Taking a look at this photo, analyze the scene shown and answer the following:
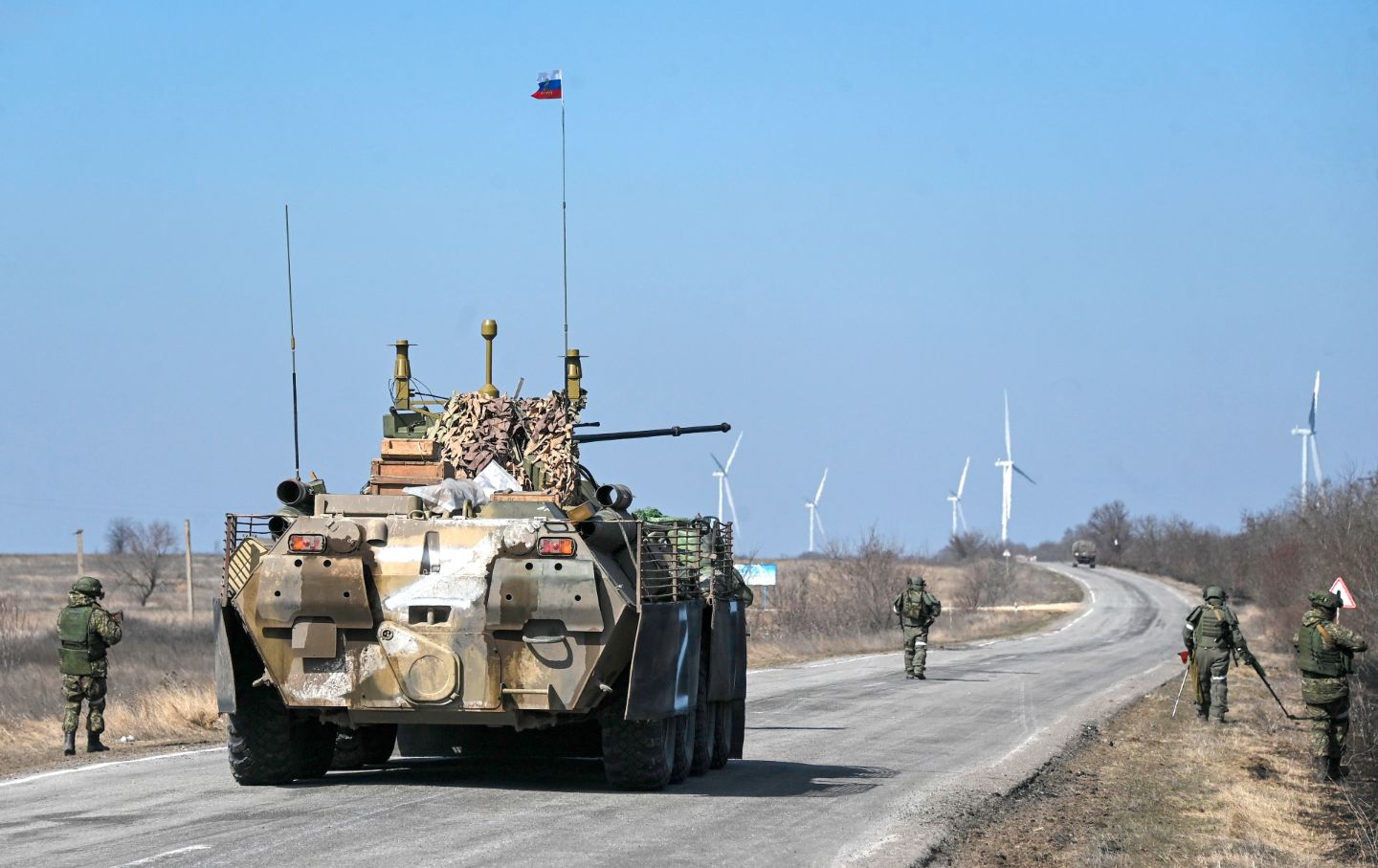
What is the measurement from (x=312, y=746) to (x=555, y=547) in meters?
3.03

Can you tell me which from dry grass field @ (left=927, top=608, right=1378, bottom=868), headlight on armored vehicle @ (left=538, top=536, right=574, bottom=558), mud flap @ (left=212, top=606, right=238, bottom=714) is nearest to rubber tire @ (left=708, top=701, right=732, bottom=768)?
dry grass field @ (left=927, top=608, right=1378, bottom=868)

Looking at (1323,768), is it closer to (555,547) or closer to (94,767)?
(555,547)

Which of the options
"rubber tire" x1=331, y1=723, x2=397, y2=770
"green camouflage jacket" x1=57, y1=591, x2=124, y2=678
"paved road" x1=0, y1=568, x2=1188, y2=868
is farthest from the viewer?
"green camouflage jacket" x1=57, y1=591, x2=124, y2=678

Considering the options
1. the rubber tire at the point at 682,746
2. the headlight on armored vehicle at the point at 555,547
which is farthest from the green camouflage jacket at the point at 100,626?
the headlight on armored vehicle at the point at 555,547

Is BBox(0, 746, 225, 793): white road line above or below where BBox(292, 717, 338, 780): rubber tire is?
below

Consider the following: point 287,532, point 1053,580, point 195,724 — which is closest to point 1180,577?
point 1053,580

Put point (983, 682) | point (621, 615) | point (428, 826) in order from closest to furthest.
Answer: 1. point (428, 826)
2. point (621, 615)
3. point (983, 682)

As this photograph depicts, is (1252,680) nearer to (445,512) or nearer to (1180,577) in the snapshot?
(445,512)

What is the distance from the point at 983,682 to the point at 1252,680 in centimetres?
723

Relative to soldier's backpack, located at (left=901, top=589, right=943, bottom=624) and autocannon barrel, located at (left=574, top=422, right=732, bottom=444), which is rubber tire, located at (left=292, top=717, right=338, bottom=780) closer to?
autocannon barrel, located at (left=574, top=422, right=732, bottom=444)

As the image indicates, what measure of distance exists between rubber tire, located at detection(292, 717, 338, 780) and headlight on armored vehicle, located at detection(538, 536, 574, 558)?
263 cm

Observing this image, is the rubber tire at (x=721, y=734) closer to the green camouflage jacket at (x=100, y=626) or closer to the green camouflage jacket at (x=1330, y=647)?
the green camouflage jacket at (x=1330, y=647)

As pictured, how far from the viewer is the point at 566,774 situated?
53.2 ft

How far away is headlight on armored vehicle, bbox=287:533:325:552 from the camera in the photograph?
13883 mm
